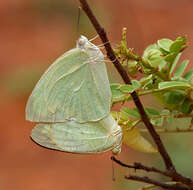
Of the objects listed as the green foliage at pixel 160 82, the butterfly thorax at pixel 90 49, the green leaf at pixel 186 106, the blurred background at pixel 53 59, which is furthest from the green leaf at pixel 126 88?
the blurred background at pixel 53 59

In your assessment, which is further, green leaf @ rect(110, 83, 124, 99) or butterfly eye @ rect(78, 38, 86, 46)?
butterfly eye @ rect(78, 38, 86, 46)

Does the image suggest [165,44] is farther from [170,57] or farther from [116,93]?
[116,93]

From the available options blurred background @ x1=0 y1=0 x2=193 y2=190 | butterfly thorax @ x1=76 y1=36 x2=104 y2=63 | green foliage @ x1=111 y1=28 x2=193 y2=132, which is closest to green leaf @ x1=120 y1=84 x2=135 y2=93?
green foliage @ x1=111 y1=28 x2=193 y2=132

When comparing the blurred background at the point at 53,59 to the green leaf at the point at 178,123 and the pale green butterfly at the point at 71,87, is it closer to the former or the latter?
the green leaf at the point at 178,123

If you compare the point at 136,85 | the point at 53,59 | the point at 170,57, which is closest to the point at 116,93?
the point at 136,85

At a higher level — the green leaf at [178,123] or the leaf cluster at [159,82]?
the leaf cluster at [159,82]

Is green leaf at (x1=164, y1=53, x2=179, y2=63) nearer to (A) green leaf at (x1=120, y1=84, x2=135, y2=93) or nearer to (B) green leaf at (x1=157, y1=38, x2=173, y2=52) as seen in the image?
(B) green leaf at (x1=157, y1=38, x2=173, y2=52)

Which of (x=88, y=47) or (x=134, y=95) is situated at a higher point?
(x=88, y=47)
